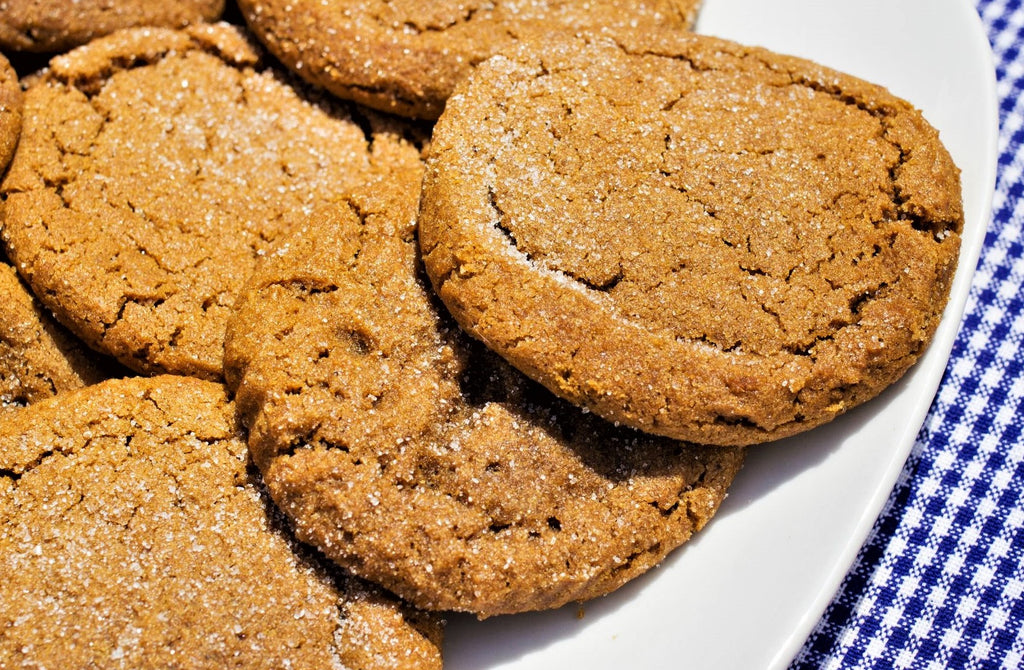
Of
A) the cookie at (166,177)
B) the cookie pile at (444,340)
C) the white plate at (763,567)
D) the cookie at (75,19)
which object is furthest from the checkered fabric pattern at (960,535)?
the cookie at (75,19)

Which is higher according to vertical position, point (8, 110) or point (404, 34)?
point (404, 34)

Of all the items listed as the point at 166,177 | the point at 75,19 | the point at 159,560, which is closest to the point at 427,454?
the point at 159,560

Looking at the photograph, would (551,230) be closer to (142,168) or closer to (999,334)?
(142,168)

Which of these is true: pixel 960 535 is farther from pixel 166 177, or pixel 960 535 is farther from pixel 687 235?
pixel 166 177

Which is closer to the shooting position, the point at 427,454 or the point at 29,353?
the point at 427,454

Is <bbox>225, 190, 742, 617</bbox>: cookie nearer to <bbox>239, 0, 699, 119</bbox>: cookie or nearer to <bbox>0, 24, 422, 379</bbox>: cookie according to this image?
<bbox>0, 24, 422, 379</bbox>: cookie

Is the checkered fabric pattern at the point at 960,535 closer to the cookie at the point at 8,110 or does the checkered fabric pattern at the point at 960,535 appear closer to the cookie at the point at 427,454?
the cookie at the point at 427,454
